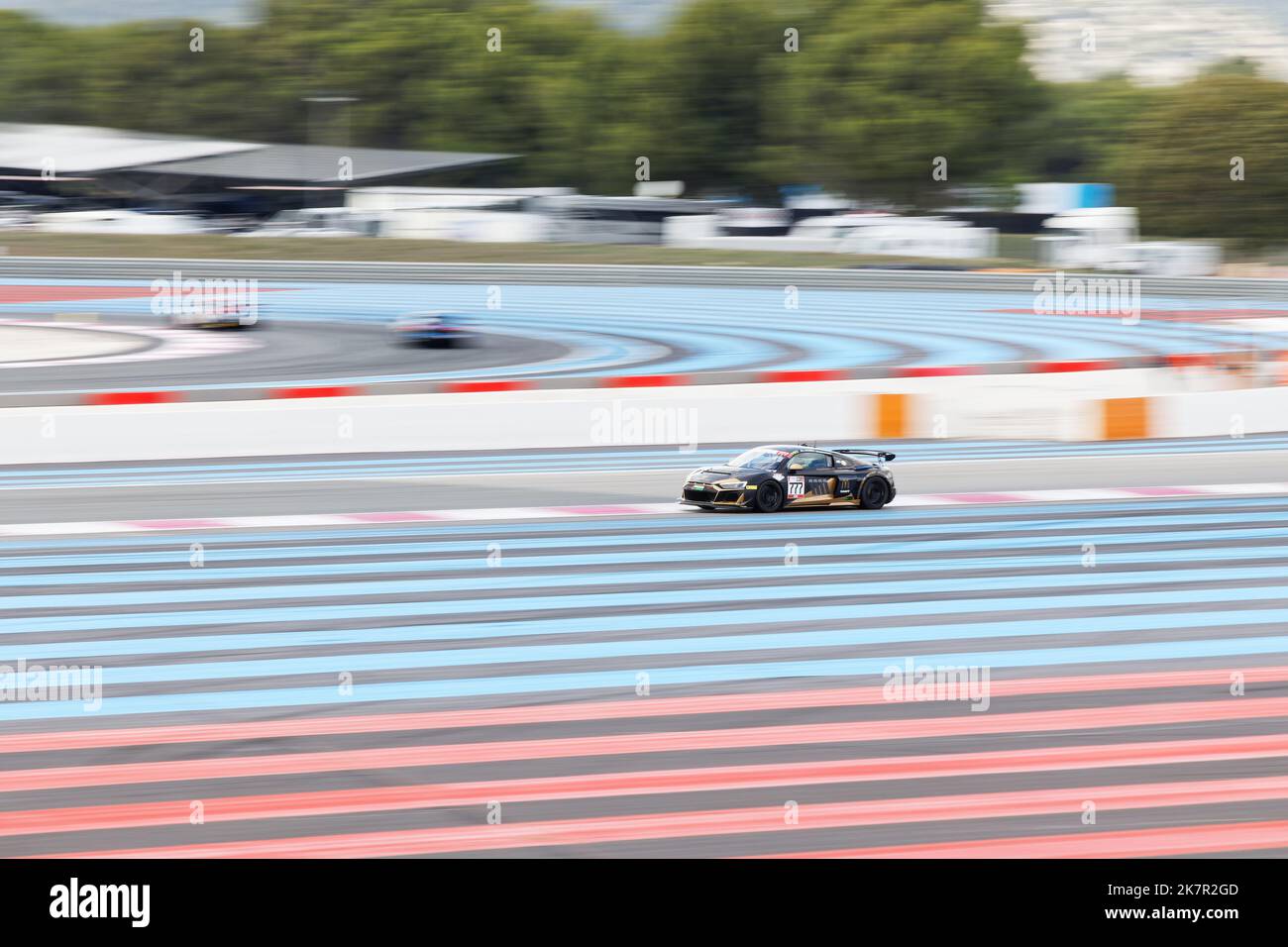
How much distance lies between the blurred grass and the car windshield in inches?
1603

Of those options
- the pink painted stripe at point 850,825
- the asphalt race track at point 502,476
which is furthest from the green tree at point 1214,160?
the pink painted stripe at point 850,825

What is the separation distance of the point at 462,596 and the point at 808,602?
2295 mm

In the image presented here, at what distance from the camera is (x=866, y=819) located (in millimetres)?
6832

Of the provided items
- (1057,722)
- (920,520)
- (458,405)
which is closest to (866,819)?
(1057,722)

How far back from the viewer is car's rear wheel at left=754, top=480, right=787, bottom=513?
52.1 ft

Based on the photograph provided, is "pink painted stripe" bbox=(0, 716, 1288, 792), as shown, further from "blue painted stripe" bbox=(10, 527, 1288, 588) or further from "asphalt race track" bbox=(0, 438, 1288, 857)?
"blue painted stripe" bbox=(10, 527, 1288, 588)

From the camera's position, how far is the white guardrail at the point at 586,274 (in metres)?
51.9

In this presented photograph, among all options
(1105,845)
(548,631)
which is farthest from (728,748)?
(548,631)

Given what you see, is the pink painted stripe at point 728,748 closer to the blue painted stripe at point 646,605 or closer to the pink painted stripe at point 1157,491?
the blue painted stripe at point 646,605

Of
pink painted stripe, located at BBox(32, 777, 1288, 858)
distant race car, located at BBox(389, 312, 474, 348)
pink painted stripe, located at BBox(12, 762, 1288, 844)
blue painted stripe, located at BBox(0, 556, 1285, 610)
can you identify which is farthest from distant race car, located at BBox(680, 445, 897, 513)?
distant race car, located at BBox(389, 312, 474, 348)

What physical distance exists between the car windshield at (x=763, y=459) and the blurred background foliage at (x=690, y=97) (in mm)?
68084

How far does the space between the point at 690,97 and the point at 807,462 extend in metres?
82.8

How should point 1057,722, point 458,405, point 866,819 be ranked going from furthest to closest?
point 458,405, point 1057,722, point 866,819
